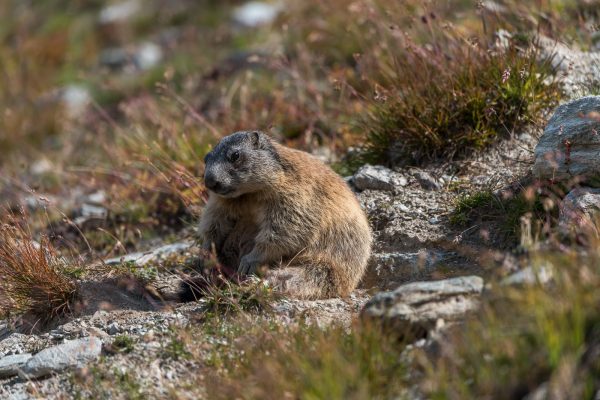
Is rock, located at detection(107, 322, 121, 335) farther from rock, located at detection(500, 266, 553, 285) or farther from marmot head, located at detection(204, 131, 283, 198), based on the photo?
rock, located at detection(500, 266, 553, 285)

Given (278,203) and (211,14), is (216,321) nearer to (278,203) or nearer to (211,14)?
(278,203)

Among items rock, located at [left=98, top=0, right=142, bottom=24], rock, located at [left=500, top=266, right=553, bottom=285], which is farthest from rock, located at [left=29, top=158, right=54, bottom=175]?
rock, located at [left=500, top=266, right=553, bottom=285]

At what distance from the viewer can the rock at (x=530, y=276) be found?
424 centimetres

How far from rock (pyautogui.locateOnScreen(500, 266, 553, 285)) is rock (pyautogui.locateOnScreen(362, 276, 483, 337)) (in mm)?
320

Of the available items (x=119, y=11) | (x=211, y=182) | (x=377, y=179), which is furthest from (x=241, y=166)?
(x=119, y=11)

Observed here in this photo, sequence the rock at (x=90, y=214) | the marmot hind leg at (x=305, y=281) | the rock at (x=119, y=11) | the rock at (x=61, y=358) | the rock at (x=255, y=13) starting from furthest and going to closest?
the rock at (x=119, y=11) < the rock at (x=255, y=13) < the rock at (x=90, y=214) < the marmot hind leg at (x=305, y=281) < the rock at (x=61, y=358)

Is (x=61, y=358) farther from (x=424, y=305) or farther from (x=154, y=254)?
(x=154, y=254)

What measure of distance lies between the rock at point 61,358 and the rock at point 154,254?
6.60 feet

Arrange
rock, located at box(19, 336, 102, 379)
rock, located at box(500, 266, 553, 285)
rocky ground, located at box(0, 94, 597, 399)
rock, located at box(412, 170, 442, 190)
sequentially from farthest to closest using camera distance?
rock, located at box(412, 170, 442, 190) < rock, located at box(19, 336, 102, 379) < rocky ground, located at box(0, 94, 597, 399) < rock, located at box(500, 266, 553, 285)

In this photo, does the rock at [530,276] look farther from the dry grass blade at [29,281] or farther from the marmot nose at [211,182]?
the dry grass blade at [29,281]

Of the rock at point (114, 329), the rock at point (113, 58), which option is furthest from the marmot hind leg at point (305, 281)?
the rock at point (113, 58)

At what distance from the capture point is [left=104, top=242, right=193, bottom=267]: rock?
7.62 meters

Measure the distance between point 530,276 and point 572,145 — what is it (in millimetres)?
2380

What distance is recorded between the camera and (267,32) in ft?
47.4
